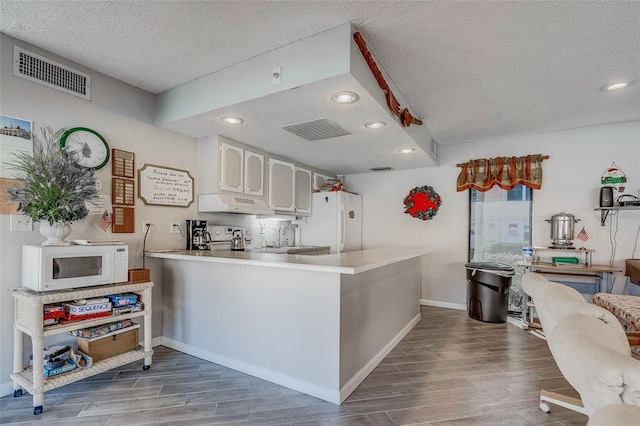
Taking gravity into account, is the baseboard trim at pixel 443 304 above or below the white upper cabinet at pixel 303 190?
below

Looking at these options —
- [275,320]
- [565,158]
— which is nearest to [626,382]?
[275,320]

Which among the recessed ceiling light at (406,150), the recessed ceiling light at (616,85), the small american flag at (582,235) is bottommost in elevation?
the small american flag at (582,235)

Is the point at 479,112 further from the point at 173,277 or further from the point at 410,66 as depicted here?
the point at 173,277

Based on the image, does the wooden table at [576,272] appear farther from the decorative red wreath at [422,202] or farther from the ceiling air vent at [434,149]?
the ceiling air vent at [434,149]

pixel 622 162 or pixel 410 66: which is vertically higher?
pixel 410 66

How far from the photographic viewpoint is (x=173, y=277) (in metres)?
2.99

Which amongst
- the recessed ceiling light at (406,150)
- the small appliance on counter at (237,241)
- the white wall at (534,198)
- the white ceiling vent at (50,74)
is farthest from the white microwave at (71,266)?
the white wall at (534,198)

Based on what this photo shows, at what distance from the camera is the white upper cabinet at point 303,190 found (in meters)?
4.63

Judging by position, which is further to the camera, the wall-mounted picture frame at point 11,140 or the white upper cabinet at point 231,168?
the white upper cabinet at point 231,168

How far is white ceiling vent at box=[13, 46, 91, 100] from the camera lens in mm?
2188

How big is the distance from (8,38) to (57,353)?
2265 mm

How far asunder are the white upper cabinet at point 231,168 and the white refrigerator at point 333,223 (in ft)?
5.40

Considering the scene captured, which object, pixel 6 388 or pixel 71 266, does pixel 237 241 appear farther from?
pixel 6 388

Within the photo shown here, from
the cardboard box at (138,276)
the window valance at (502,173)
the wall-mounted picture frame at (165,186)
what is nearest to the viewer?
the cardboard box at (138,276)
